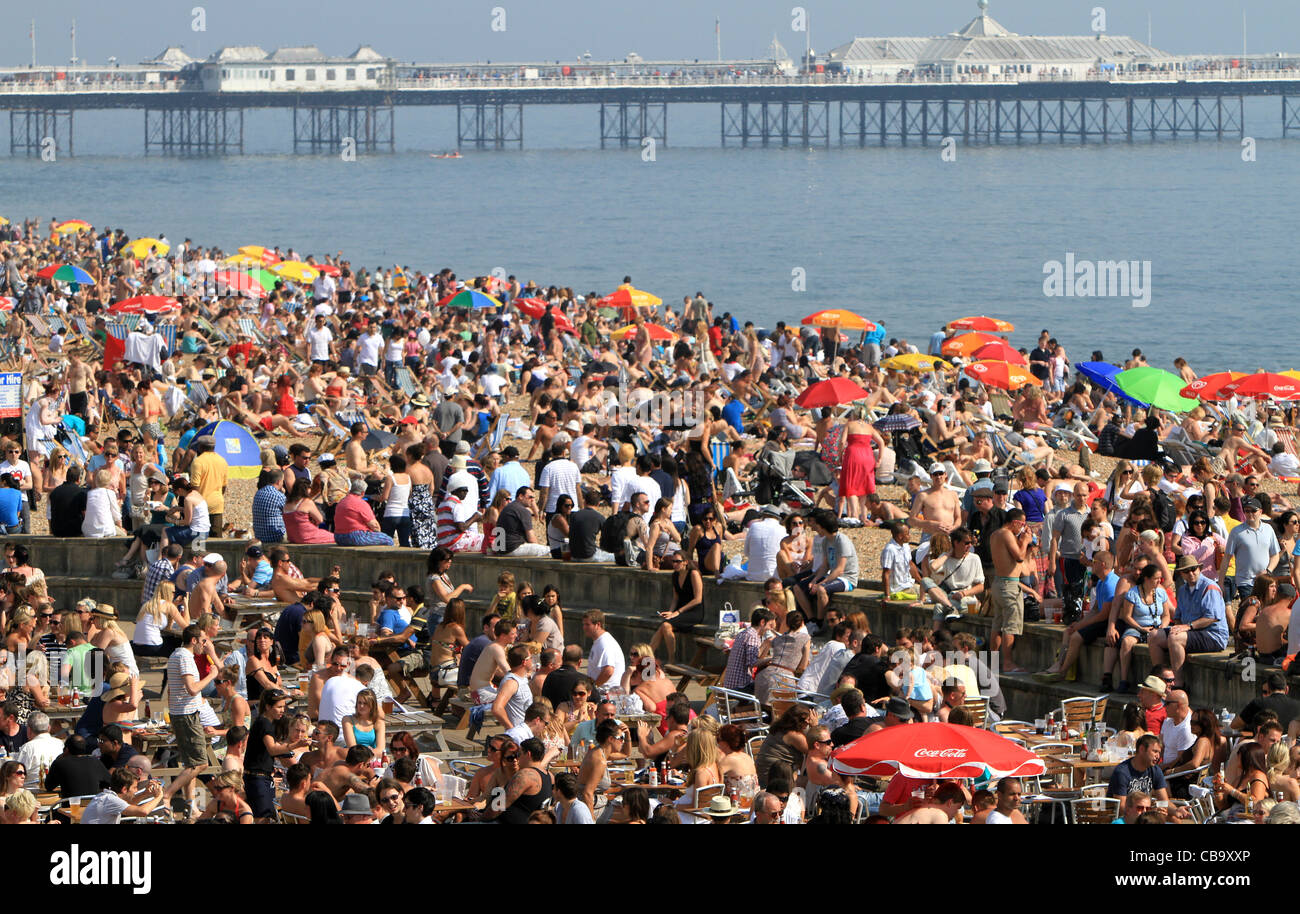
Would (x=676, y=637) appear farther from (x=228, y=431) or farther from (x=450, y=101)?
(x=450, y=101)

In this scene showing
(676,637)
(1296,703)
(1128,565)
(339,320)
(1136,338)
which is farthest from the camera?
(1136,338)

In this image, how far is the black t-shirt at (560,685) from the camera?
33.6 ft

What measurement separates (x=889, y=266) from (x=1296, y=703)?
64274 mm

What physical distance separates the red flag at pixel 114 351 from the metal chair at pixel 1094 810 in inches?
633

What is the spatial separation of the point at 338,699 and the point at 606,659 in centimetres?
160

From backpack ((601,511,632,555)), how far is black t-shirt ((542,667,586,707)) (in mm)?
3067

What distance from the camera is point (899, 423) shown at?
17578 mm

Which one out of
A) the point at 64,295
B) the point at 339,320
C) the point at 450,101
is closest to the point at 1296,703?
the point at 339,320

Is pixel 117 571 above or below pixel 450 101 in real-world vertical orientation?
below

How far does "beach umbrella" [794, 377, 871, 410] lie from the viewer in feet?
56.1

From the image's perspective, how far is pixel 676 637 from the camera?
42.2ft

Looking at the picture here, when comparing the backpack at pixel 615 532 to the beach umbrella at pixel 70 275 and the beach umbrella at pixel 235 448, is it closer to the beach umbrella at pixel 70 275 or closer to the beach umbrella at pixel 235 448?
the beach umbrella at pixel 235 448

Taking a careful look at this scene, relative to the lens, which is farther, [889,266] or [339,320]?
[889,266]
